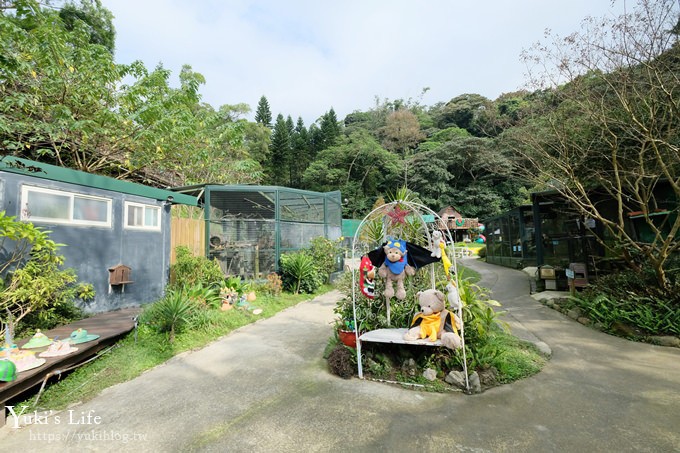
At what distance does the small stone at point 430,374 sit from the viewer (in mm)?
3363

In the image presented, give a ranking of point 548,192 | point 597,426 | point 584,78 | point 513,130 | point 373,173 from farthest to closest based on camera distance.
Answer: point 373,173
point 548,192
point 513,130
point 584,78
point 597,426

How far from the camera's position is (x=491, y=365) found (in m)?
3.54

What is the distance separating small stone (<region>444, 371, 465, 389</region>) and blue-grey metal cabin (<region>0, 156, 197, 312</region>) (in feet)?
20.2

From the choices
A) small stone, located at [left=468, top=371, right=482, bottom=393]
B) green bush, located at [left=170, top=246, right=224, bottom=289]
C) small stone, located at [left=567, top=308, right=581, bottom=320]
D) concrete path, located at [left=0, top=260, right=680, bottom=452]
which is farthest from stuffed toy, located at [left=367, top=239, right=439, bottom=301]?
green bush, located at [left=170, top=246, right=224, bottom=289]

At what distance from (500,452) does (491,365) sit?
1413mm

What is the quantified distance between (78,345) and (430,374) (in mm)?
4341

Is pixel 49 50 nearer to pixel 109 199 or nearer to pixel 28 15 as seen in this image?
pixel 28 15

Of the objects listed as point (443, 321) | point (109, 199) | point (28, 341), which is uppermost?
point (109, 199)

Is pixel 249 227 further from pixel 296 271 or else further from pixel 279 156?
pixel 279 156

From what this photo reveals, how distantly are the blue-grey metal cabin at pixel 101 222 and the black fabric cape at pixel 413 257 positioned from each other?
5210 mm

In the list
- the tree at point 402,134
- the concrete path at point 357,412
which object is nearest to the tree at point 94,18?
the concrete path at point 357,412

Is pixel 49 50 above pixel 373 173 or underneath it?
underneath

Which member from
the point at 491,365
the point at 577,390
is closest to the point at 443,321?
the point at 491,365

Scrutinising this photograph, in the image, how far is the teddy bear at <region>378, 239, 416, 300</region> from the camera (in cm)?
367
